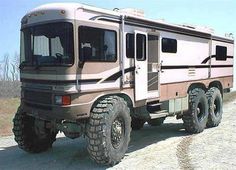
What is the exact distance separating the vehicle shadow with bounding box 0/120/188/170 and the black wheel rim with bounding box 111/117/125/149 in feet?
2.08

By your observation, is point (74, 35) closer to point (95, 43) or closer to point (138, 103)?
point (95, 43)

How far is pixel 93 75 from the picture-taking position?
8594 millimetres

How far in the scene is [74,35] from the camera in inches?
323

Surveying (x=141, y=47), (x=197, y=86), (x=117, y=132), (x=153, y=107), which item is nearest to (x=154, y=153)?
(x=117, y=132)

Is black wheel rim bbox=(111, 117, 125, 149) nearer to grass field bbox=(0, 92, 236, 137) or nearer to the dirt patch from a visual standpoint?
the dirt patch

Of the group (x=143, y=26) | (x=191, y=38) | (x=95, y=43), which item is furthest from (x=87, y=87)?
(x=191, y=38)

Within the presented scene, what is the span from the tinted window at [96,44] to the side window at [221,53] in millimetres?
6804

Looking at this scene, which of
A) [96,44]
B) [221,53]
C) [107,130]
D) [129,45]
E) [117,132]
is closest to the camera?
[107,130]

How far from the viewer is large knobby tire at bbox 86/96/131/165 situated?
8.41 meters

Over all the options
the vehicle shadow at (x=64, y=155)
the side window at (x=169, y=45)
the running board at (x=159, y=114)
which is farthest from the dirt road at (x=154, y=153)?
the side window at (x=169, y=45)

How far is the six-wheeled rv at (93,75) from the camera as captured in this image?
8281mm

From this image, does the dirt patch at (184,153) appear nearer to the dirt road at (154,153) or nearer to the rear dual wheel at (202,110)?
the dirt road at (154,153)

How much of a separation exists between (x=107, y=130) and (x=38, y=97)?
171 cm

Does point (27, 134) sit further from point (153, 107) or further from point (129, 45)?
point (153, 107)
